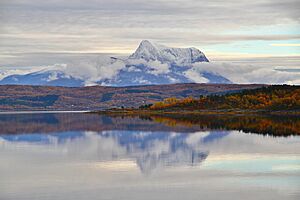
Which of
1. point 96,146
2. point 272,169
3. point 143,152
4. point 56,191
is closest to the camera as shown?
point 56,191

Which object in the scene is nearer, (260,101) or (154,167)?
(154,167)

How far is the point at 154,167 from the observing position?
48156mm

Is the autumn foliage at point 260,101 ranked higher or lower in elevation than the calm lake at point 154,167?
lower

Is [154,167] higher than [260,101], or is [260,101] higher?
[154,167]

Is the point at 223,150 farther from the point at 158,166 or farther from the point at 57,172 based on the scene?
the point at 57,172

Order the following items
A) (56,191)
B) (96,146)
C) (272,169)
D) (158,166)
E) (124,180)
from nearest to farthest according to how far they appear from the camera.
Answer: (56,191), (124,180), (272,169), (158,166), (96,146)

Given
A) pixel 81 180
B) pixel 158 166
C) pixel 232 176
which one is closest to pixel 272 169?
pixel 232 176

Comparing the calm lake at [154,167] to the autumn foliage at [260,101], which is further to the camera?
the autumn foliage at [260,101]

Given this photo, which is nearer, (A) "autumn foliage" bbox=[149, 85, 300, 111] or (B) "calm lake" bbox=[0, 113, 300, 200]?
(B) "calm lake" bbox=[0, 113, 300, 200]

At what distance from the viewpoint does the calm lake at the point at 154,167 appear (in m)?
36.6

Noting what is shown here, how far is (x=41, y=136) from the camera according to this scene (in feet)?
288

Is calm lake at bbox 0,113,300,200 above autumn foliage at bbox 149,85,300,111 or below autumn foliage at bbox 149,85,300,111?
above

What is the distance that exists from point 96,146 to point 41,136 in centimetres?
2041

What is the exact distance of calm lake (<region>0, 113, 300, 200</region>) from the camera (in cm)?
3662
